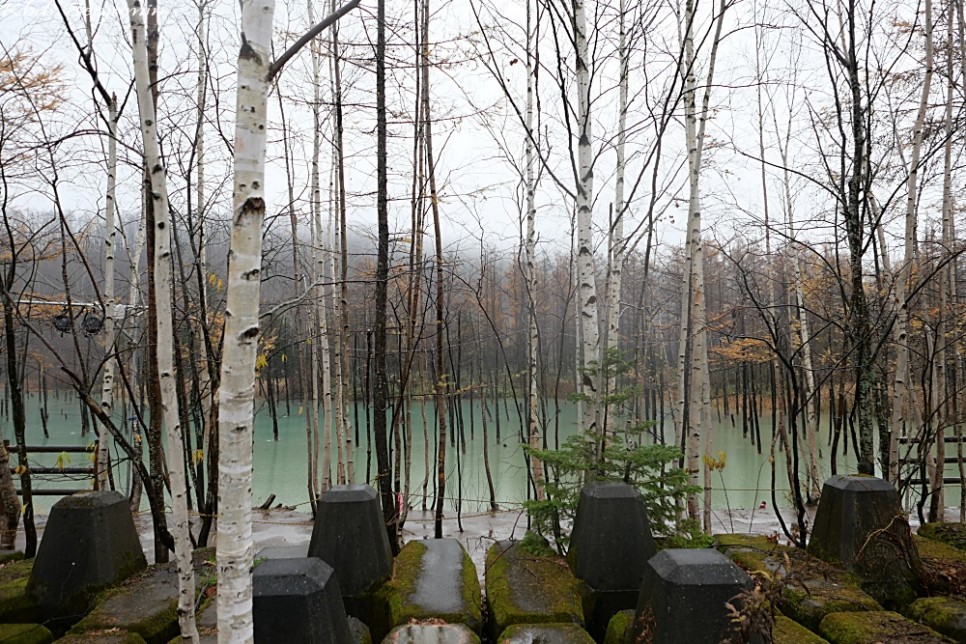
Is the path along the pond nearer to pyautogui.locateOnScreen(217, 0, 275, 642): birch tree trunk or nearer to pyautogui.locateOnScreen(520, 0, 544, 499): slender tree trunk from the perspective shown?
pyautogui.locateOnScreen(520, 0, 544, 499): slender tree trunk

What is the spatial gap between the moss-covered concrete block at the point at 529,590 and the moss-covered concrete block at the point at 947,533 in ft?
10.1

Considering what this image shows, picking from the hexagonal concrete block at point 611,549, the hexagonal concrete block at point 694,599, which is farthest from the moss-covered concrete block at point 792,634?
the hexagonal concrete block at point 611,549

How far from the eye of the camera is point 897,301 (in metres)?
4.49

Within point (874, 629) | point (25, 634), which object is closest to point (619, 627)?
point (874, 629)

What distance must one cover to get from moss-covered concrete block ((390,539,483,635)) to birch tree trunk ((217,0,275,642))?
1780mm

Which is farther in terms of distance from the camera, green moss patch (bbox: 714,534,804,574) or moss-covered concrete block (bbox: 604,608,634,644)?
green moss patch (bbox: 714,534,804,574)

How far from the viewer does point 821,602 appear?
3.27 m

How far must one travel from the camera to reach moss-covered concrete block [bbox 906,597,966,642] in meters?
2.99

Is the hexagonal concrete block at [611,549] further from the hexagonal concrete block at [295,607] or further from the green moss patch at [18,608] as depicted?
the green moss patch at [18,608]

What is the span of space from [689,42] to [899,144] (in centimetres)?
283

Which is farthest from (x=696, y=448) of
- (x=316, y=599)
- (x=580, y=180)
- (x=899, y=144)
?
(x=899, y=144)

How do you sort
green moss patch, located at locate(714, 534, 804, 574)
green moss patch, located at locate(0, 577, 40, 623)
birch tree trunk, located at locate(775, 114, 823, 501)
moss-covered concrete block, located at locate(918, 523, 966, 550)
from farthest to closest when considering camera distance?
birch tree trunk, located at locate(775, 114, 823, 501), moss-covered concrete block, located at locate(918, 523, 966, 550), green moss patch, located at locate(714, 534, 804, 574), green moss patch, located at locate(0, 577, 40, 623)

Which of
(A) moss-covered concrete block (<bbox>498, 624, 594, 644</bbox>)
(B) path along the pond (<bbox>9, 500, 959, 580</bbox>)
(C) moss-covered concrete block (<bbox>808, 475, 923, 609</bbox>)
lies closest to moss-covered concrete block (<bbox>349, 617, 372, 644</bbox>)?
(A) moss-covered concrete block (<bbox>498, 624, 594, 644</bbox>)

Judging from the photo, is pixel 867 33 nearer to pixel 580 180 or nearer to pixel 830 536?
pixel 580 180
